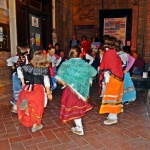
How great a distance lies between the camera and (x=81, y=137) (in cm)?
334

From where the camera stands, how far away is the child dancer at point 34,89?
3.38 meters

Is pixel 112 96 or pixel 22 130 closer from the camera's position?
pixel 22 130

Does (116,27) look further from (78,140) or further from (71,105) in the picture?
(78,140)

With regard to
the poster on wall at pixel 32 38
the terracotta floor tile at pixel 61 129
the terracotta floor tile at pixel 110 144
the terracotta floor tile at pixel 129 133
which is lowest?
the terracotta floor tile at pixel 110 144

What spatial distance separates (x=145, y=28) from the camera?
9242mm

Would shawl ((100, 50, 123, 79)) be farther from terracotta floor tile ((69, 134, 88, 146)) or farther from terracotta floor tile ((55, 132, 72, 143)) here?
terracotta floor tile ((55, 132, 72, 143))

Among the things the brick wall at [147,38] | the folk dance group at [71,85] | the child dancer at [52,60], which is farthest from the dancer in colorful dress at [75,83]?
the brick wall at [147,38]

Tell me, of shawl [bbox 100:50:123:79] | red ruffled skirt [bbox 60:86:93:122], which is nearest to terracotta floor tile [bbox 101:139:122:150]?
red ruffled skirt [bbox 60:86:93:122]

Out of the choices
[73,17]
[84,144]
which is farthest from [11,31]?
[73,17]

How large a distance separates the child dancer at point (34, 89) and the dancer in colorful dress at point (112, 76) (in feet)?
3.31

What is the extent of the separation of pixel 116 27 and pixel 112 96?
731cm

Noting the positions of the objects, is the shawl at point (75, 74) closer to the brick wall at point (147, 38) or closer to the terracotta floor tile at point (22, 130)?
the terracotta floor tile at point (22, 130)

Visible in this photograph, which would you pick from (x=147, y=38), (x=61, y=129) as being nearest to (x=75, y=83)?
(x=61, y=129)

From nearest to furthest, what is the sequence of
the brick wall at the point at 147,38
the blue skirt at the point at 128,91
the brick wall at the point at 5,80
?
1. the blue skirt at the point at 128,91
2. the brick wall at the point at 5,80
3. the brick wall at the point at 147,38
